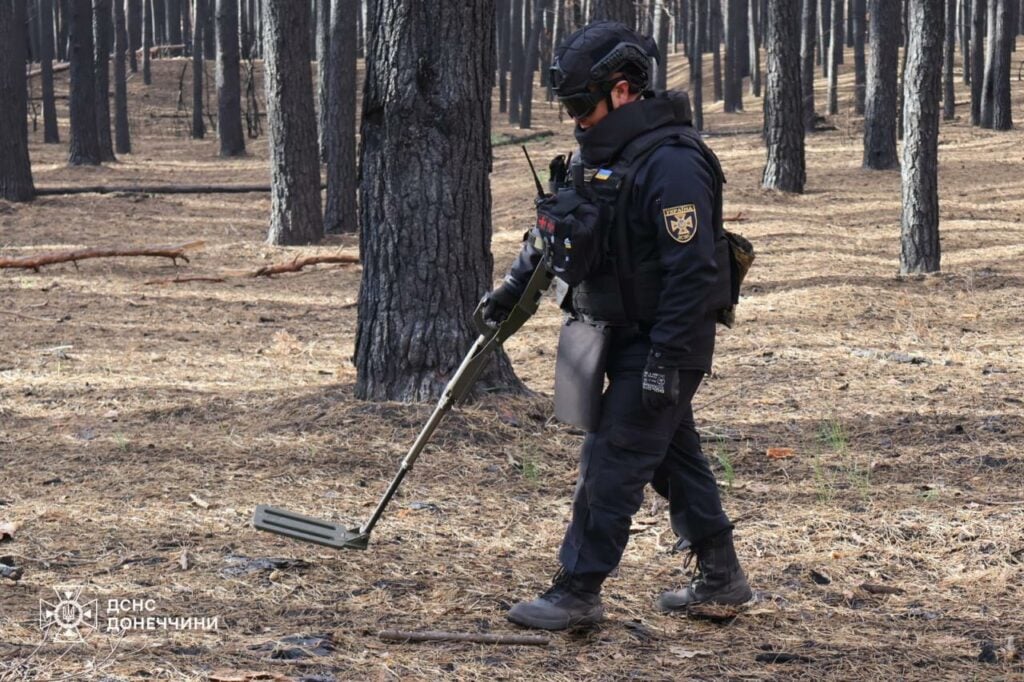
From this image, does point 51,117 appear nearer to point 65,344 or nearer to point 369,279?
point 65,344

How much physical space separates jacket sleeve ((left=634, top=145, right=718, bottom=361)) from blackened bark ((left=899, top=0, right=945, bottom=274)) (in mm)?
8054

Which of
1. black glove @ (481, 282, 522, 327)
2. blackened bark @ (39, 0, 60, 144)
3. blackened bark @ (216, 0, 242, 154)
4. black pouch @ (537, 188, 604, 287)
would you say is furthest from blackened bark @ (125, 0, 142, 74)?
black pouch @ (537, 188, 604, 287)

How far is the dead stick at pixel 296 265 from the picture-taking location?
1256 centimetres

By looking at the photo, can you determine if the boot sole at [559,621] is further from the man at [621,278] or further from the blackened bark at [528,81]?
the blackened bark at [528,81]

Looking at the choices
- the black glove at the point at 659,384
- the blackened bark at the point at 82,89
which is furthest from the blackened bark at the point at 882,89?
the black glove at the point at 659,384

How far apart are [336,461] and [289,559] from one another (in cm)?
136

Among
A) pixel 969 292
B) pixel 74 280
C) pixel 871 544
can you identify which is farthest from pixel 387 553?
pixel 74 280

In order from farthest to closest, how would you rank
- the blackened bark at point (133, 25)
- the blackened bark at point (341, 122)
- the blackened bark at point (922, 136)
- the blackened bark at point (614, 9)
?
the blackened bark at point (133, 25) → the blackened bark at point (341, 122) → the blackened bark at point (614, 9) → the blackened bark at point (922, 136)

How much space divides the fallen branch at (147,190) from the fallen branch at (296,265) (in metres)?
6.77

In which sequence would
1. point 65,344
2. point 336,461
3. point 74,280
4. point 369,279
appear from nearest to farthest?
point 336,461
point 369,279
point 65,344
point 74,280

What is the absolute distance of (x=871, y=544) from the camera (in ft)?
16.4

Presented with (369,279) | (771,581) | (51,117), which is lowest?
(771,581)

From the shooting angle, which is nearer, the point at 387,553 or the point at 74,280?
the point at 387,553

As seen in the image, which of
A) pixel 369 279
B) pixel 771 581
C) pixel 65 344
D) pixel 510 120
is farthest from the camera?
pixel 510 120
